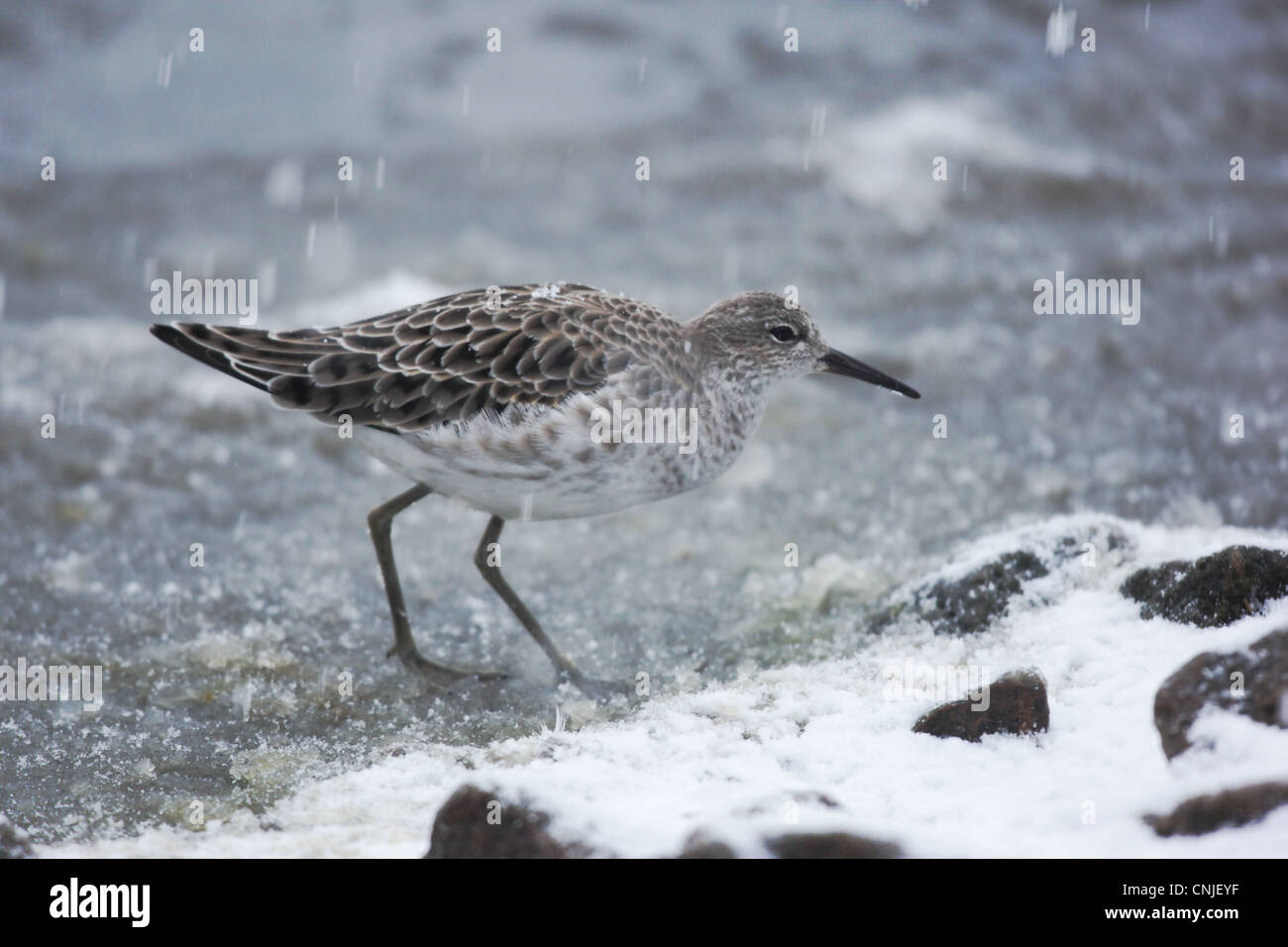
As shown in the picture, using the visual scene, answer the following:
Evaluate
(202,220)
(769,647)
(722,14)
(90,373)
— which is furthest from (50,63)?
(769,647)

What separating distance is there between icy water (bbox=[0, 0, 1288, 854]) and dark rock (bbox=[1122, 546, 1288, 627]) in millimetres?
220

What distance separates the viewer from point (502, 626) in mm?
A: 6559

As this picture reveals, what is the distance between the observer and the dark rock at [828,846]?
376cm

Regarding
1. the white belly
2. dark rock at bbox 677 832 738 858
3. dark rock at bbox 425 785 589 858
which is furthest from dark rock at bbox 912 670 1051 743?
the white belly

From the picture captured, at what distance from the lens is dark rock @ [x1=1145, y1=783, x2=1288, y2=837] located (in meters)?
3.70

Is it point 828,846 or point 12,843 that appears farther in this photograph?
point 12,843

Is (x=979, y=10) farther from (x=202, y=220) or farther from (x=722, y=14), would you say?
(x=202, y=220)

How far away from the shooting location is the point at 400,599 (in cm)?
612

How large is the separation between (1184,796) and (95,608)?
513 cm

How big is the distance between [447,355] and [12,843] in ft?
8.51

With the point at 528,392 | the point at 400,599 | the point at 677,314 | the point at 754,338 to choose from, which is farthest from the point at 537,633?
the point at 677,314

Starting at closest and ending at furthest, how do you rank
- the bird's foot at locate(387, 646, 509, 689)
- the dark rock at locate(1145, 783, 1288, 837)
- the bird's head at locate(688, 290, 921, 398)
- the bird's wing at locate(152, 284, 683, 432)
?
the dark rock at locate(1145, 783, 1288, 837) < the bird's wing at locate(152, 284, 683, 432) < the bird's foot at locate(387, 646, 509, 689) < the bird's head at locate(688, 290, 921, 398)

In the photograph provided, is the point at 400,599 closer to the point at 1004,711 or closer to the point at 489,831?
the point at 489,831

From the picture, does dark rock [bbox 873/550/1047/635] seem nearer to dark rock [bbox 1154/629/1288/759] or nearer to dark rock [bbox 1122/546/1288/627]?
dark rock [bbox 1122/546/1288/627]
